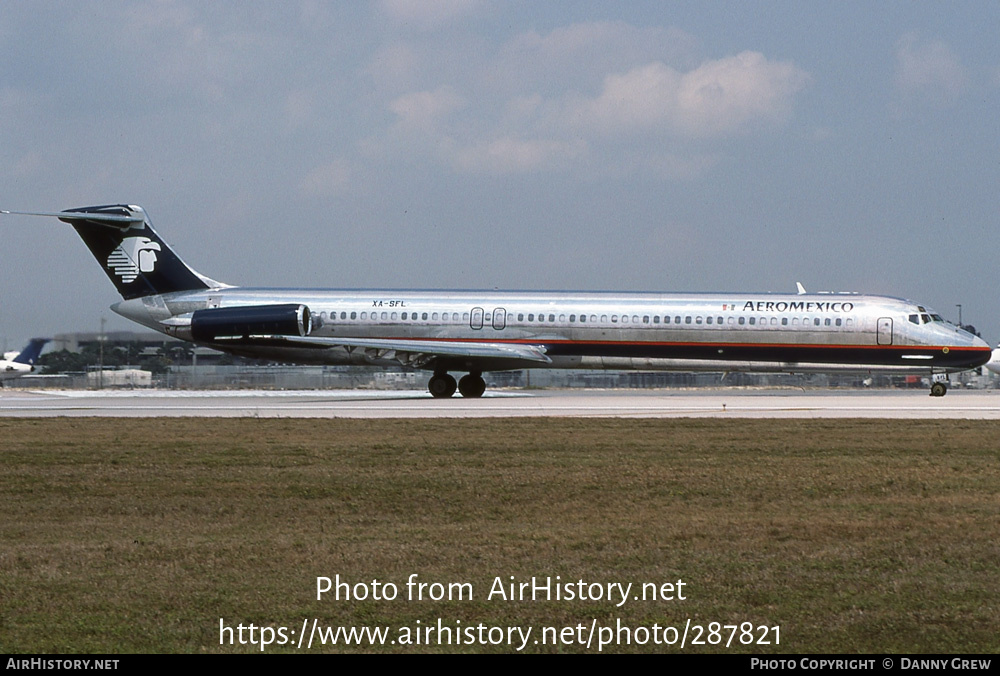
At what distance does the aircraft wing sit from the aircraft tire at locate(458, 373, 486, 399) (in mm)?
1651

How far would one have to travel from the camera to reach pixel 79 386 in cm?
6106

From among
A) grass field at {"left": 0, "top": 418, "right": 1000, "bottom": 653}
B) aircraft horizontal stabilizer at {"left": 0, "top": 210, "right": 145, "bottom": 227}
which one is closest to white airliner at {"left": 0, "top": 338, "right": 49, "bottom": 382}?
aircraft horizontal stabilizer at {"left": 0, "top": 210, "right": 145, "bottom": 227}

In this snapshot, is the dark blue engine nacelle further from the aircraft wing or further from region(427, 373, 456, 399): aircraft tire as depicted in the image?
region(427, 373, 456, 399): aircraft tire

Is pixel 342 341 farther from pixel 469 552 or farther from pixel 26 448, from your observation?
pixel 469 552

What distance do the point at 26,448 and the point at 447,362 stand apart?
2080 cm

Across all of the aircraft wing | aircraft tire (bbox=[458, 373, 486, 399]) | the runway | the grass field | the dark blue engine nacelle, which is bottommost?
the grass field

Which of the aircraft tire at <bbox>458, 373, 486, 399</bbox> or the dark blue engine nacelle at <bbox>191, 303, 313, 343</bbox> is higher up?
the dark blue engine nacelle at <bbox>191, 303, 313, 343</bbox>

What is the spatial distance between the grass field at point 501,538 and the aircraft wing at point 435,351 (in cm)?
1787

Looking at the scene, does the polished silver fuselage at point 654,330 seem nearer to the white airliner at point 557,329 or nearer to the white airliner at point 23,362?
the white airliner at point 557,329

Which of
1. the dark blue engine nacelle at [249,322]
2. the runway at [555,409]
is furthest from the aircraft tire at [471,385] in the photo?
the dark blue engine nacelle at [249,322]

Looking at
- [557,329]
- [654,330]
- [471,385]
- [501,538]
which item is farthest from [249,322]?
[501,538]

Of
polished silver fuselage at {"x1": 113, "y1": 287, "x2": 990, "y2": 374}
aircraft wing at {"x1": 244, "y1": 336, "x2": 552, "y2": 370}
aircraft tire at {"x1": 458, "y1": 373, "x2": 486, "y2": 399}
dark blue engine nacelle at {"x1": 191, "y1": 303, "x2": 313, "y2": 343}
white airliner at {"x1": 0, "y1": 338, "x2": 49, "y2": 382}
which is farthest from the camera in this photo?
white airliner at {"x1": 0, "y1": 338, "x2": 49, "y2": 382}

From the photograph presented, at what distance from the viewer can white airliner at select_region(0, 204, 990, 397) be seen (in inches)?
1457
